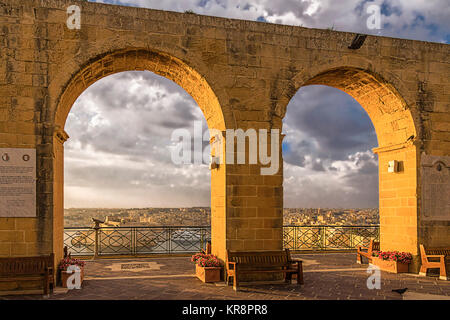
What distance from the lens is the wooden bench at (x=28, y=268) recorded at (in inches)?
293

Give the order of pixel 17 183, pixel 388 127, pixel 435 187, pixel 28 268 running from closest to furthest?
pixel 28 268, pixel 17 183, pixel 435 187, pixel 388 127

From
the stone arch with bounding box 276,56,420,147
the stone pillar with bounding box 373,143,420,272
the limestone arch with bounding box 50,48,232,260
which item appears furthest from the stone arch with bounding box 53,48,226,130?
the stone pillar with bounding box 373,143,420,272

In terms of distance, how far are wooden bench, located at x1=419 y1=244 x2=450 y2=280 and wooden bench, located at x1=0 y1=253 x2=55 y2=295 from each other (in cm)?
811

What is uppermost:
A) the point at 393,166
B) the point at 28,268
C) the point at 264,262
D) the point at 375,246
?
the point at 393,166

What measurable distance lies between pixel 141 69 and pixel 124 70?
399mm

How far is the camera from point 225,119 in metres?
8.73

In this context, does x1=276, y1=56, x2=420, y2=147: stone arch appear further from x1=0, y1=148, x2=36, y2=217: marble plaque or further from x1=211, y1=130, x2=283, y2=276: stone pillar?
x1=0, y1=148, x2=36, y2=217: marble plaque

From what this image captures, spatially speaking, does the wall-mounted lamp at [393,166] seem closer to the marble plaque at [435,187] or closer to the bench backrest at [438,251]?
the marble plaque at [435,187]

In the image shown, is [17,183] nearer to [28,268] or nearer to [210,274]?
[28,268]

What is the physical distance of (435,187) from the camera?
1002cm

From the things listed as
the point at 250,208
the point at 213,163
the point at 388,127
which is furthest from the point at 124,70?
the point at 388,127

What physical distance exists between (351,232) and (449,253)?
4739 mm

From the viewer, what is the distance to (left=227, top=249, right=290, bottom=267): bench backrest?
8414 mm
